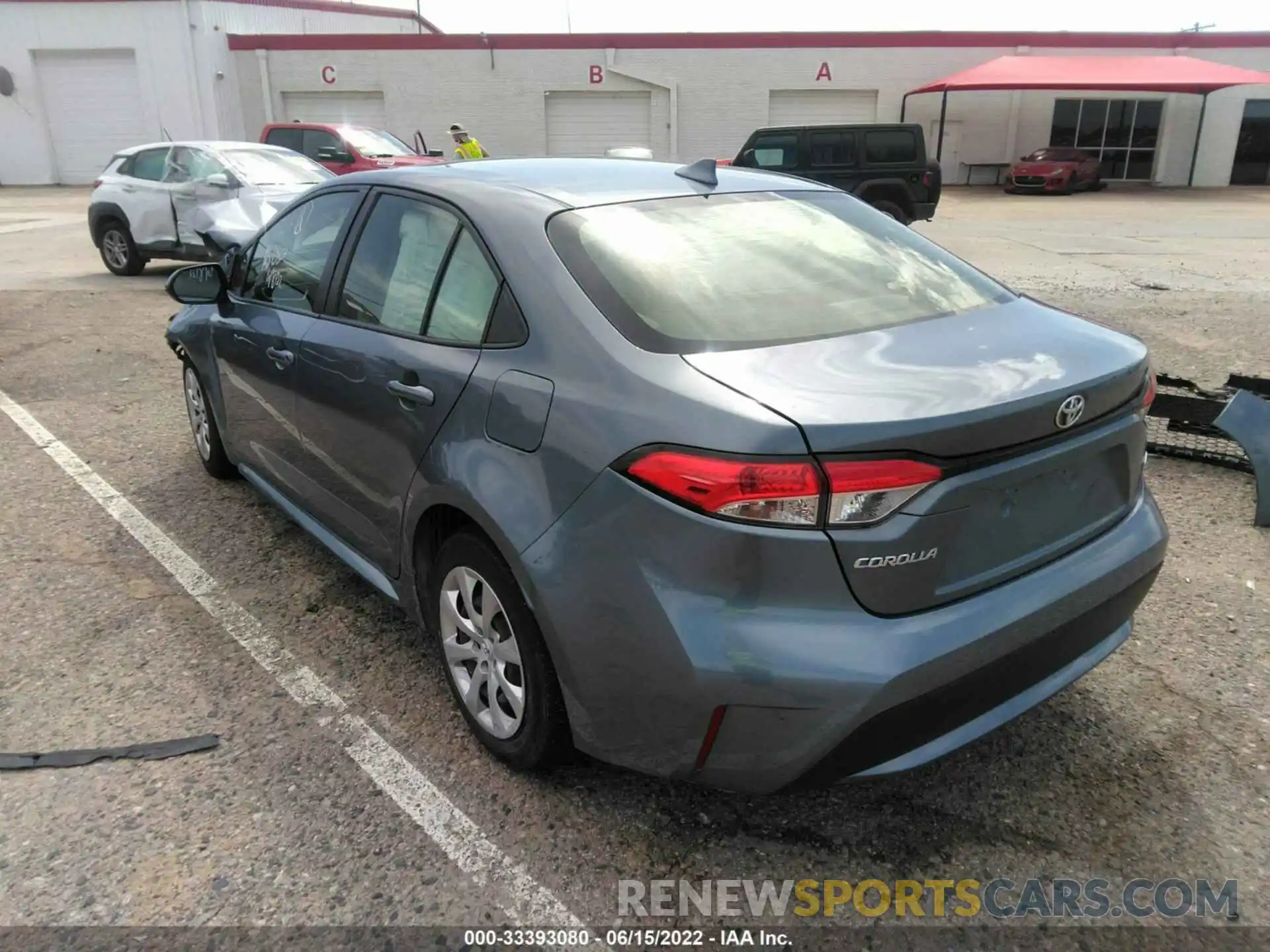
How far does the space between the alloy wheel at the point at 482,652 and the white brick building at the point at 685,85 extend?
28035 millimetres

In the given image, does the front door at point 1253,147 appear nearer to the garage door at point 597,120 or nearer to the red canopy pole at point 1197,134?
the red canopy pole at point 1197,134

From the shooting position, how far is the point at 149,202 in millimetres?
11180

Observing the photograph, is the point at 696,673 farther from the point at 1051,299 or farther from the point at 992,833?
the point at 1051,299

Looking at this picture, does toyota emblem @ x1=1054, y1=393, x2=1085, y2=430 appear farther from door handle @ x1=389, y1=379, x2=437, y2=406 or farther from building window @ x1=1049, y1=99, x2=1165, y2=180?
building window @ x1=1049, y1=99, x2=1165, y2=180

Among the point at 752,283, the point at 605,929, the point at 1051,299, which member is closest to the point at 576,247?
the point at 752,283

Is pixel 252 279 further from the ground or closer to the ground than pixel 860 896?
further from the ground

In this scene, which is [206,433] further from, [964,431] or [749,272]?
[964,431]

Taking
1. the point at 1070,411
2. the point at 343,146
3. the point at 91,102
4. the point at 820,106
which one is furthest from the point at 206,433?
the point at 91,102

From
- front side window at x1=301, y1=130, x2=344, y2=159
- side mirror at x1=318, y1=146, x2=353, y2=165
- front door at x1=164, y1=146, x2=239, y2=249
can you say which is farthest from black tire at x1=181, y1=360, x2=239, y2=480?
front side window at x1=301, y1=130, x2=344, y2=159

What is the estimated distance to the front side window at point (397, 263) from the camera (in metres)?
2.83

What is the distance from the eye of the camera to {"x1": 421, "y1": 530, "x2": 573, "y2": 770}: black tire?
7.66 feet

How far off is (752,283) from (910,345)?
484mm

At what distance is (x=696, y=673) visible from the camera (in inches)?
77.2

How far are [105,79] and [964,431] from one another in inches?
1318
